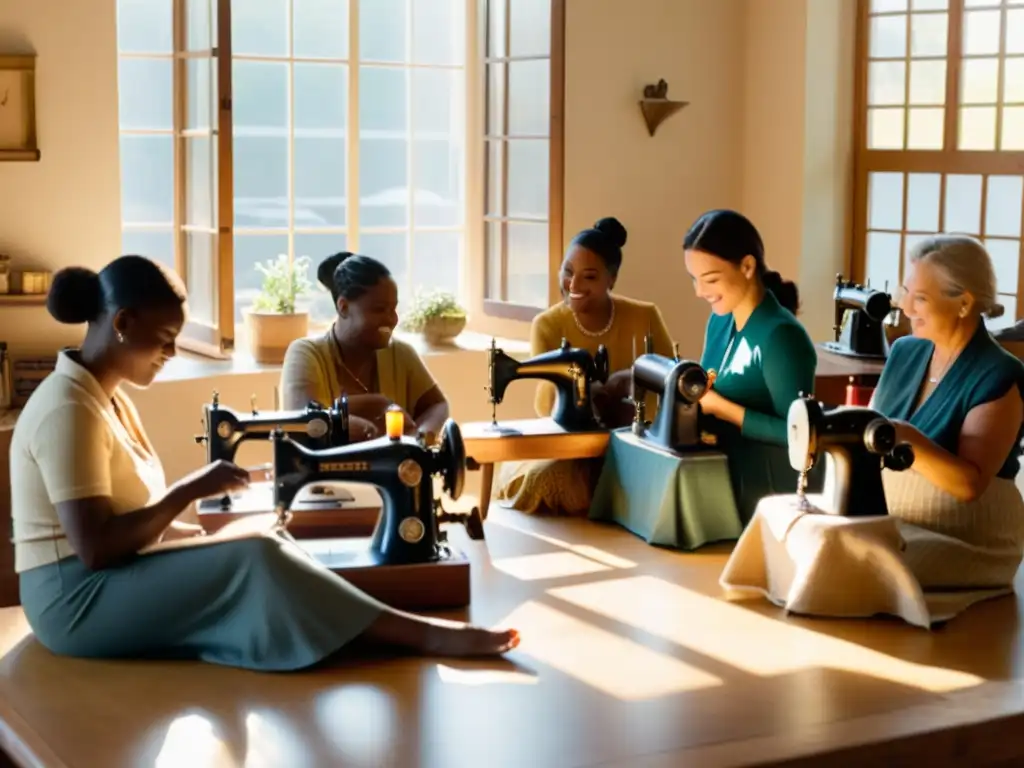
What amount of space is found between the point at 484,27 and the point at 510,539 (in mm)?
3884

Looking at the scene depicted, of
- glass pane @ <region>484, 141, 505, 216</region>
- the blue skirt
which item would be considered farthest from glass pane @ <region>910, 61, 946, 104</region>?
the blue skirt

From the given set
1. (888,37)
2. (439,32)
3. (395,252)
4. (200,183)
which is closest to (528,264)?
(395,252)

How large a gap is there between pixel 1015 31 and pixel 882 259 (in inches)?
46.1

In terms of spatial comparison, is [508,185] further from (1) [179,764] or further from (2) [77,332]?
(1) [179,764]

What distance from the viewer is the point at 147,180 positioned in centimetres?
639

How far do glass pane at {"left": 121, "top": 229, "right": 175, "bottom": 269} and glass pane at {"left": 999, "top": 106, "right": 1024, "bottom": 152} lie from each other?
11.7 feet

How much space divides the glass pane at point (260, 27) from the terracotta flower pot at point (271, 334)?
1195 mm

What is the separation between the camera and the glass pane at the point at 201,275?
615 centimetres

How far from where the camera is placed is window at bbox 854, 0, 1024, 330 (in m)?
6.24

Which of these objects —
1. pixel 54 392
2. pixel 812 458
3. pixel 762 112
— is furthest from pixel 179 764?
pixel 762 112

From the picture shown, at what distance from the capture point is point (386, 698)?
2592 mm

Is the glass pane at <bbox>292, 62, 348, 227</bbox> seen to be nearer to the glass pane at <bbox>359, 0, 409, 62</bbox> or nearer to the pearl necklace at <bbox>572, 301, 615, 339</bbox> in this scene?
the glass pane at <bbox>359, 0, 409, 62</bbox>

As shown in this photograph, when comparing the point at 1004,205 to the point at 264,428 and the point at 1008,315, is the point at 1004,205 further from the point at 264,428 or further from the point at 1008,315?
the point at 264,428

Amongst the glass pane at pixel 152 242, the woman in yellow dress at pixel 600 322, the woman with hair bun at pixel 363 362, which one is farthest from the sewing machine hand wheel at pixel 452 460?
the glass pane at pixel 152 242
